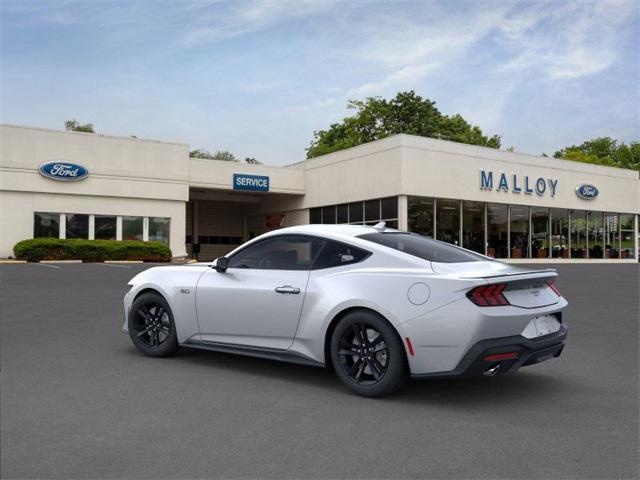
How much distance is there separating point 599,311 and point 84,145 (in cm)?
2924

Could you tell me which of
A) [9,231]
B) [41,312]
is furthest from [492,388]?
[9,231]

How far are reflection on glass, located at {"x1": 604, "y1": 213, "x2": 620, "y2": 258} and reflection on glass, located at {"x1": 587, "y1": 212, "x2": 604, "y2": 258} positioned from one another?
53 centimetres

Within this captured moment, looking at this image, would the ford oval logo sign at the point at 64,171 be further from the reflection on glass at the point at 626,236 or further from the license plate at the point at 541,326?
the reflection on glass at the point at 626,236

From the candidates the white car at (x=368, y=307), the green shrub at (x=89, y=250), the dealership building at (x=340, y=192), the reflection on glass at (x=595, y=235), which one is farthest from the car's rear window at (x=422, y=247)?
the reflection on glass at (x=595, y=235)

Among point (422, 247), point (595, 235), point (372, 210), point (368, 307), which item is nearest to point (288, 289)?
point (368, 307)

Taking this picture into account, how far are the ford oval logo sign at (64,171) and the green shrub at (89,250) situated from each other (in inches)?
155

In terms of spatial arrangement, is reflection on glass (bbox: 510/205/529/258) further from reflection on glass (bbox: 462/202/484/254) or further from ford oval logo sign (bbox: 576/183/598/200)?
ford oval logo sign (bbox: 576/183/598/200)

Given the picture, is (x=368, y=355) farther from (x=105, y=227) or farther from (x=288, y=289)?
(x=105, y=227)

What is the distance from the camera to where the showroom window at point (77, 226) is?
3288cm

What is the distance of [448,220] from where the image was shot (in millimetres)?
34812

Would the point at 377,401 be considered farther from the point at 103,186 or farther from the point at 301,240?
the point at 103,186

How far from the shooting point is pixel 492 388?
17.6 feet

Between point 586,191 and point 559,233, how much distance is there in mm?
3671

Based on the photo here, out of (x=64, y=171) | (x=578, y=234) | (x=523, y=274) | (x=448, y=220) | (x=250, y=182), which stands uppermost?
(x=250, y=182)
